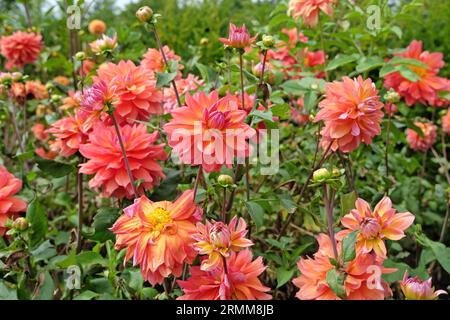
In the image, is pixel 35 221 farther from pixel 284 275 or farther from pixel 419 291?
pixel 419 291

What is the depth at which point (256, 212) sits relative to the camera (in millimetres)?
1052

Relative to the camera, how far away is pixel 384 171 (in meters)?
1.48

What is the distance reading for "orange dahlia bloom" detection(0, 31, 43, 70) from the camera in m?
2.24

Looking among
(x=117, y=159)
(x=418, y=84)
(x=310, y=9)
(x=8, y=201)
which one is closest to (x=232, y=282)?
(x=117, y=159)

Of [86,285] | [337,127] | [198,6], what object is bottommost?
[86,285]

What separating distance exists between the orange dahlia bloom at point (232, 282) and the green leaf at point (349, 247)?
0.14 m

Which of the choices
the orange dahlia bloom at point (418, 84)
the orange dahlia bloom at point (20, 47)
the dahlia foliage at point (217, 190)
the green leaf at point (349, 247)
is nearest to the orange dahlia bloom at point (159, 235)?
the dahlia foliage at point (217, 190)

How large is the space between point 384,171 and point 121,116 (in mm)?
742

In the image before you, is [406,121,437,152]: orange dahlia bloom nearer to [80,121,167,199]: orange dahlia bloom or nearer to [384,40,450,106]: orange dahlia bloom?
[384,40,450,106]: orange dahlia bloom

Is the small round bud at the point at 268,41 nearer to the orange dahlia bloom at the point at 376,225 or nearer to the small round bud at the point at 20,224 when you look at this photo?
the orange dahlia bloom at the point at 376,225

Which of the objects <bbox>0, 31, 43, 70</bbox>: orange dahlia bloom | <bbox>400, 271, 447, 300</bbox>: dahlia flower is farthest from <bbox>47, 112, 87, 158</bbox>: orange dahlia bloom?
<bbox>0, 31, 43, 70</bbox>: orange dahlia bloom

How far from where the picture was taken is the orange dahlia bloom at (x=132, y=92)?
3.81 ft
